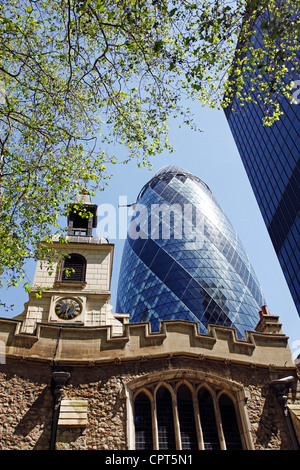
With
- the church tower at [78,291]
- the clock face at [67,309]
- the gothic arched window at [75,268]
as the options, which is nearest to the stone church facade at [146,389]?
the church tower at [78,291]

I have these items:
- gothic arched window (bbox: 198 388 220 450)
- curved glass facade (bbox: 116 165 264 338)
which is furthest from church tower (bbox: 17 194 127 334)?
curved glass facade (bbox: 116 165 264 338)

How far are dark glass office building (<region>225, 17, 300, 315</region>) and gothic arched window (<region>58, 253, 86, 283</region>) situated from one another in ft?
73.7

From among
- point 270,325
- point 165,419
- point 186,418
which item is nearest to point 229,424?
point 186,418

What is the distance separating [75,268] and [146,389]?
9.06 meters

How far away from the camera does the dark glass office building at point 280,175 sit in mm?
34906

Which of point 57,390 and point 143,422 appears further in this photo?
point 143,422

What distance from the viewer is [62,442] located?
26.7ft

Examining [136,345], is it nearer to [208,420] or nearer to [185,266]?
[208,420]

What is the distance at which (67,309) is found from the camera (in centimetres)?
1549

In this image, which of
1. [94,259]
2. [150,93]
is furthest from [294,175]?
[150,93]

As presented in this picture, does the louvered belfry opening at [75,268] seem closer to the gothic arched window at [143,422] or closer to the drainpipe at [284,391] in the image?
the gothic arched window at [143,422]

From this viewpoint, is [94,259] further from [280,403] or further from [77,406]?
[280,403]

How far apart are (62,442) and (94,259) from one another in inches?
397
